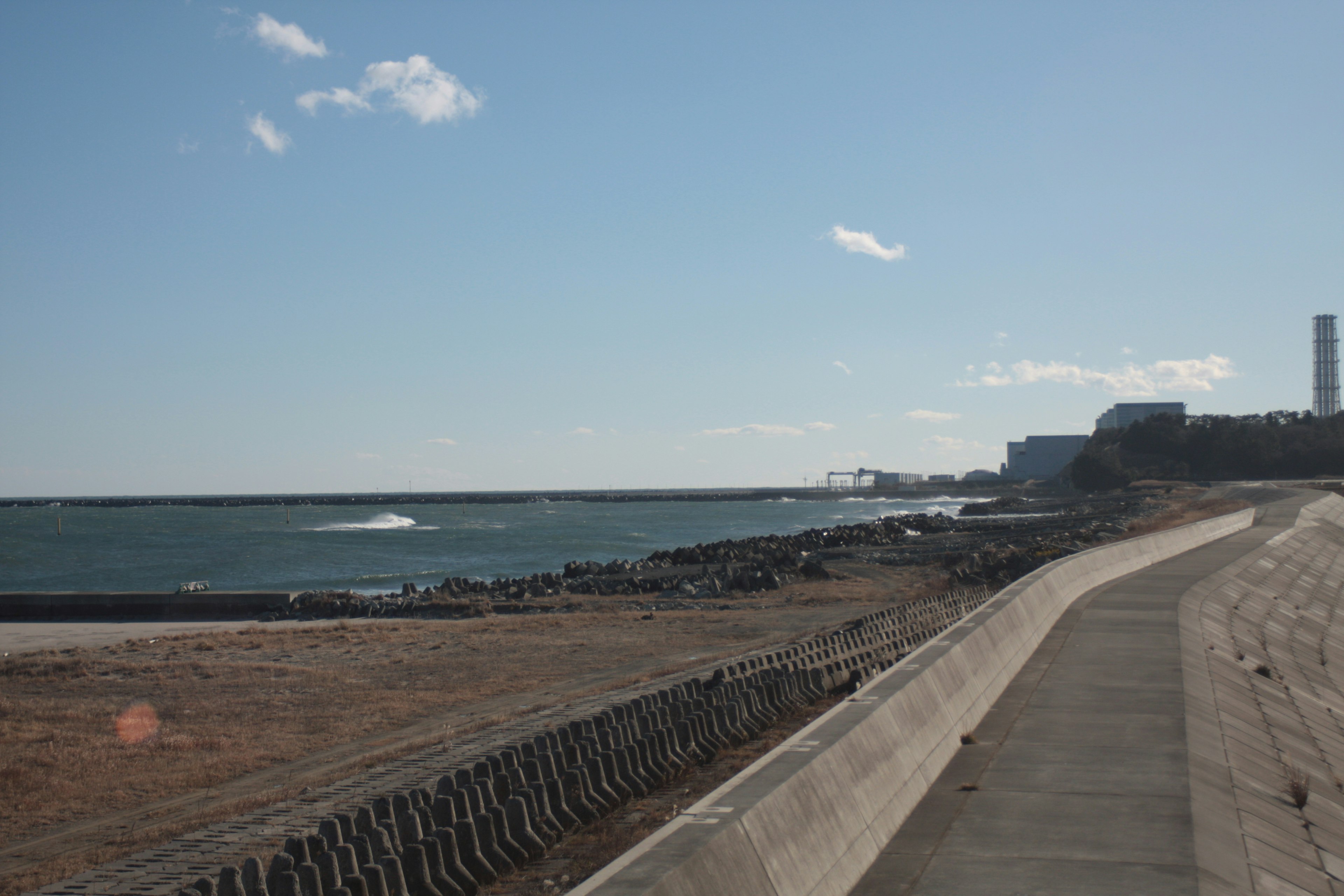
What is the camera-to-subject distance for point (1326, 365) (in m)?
168

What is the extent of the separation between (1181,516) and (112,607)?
46.3 meters

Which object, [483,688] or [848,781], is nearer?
[848,781]

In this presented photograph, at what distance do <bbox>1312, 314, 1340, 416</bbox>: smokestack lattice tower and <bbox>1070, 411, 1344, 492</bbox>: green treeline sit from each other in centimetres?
3042

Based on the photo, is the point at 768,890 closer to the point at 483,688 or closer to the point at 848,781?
the point at 848,781

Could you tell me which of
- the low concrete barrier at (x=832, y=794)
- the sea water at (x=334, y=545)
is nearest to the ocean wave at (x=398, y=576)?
the sea water at (x=334, y=545)

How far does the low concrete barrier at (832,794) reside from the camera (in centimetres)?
358

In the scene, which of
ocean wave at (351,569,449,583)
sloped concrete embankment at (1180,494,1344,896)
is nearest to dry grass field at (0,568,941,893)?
sloped concrete embankment at (1180,494,1344,896)

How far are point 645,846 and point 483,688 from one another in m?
12.2

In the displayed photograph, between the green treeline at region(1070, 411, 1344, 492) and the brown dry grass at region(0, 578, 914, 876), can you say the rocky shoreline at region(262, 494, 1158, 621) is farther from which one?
the green treeline at region(1070, 411, 1344, 492)

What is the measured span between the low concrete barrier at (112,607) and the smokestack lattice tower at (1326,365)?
183 m

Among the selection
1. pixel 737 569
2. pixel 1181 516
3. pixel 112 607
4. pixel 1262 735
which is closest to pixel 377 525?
pixel 112 607

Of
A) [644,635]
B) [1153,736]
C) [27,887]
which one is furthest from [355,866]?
[644,635]

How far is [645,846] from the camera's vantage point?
12.0 feet

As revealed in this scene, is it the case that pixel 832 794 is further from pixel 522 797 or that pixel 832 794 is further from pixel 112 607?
pixel 112 607
